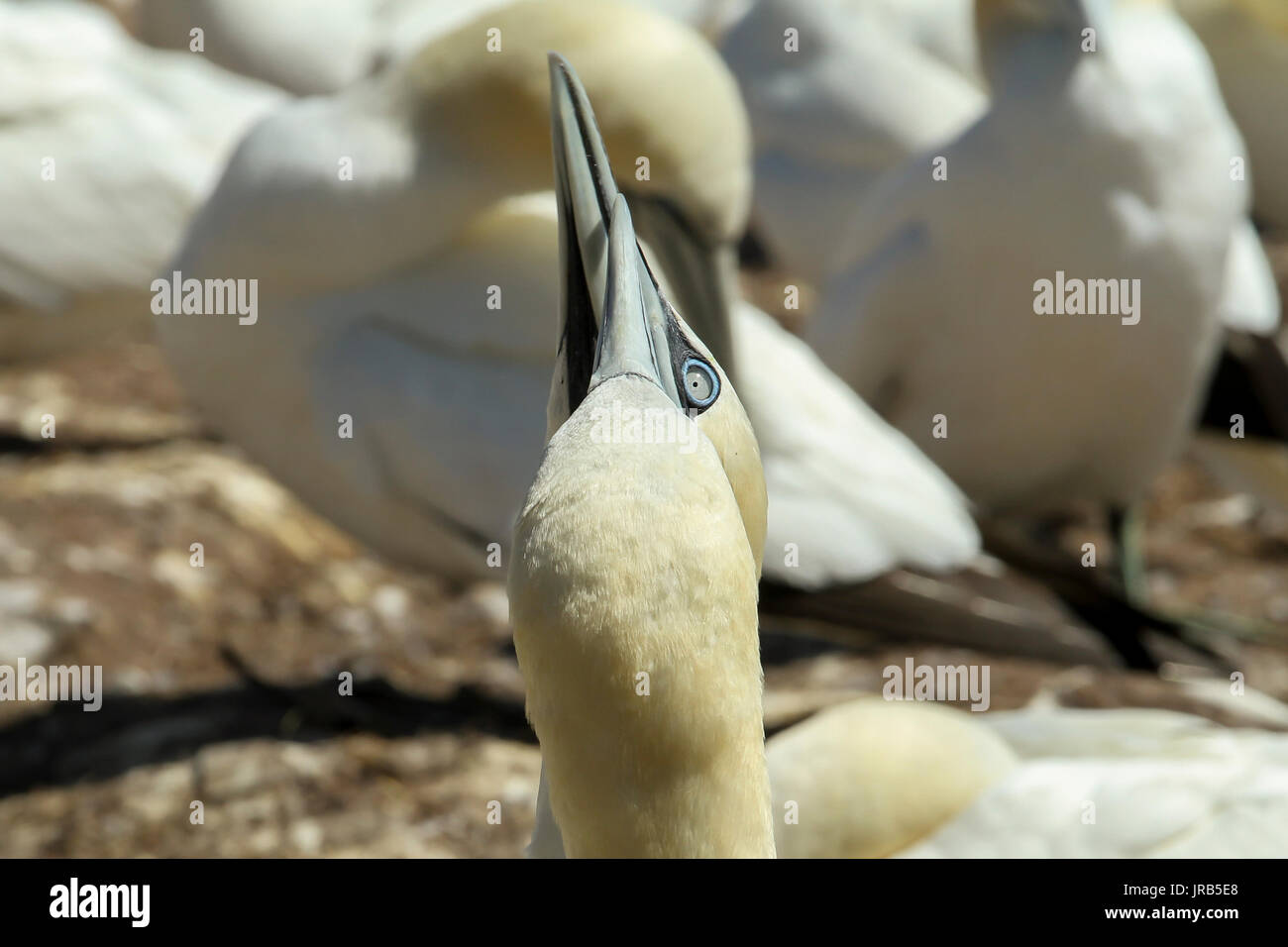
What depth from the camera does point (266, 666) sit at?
420cm

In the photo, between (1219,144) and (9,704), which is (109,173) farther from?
(1219,144)

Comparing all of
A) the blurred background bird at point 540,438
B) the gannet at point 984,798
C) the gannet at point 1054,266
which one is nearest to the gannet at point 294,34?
the blurred background bird at point 540,438

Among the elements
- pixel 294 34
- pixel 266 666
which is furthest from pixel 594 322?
pixel 294 34

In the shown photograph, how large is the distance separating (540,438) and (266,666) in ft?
3.46

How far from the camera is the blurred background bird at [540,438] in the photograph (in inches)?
138

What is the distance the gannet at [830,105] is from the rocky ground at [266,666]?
1.72 meters

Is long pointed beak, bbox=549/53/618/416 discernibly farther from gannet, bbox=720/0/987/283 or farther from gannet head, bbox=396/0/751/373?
gannet, bbox=720/0/987/283

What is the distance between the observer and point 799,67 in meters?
6.13

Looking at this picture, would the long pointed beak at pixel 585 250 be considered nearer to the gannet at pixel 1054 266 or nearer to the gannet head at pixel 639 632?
the gannet head at pixel 639 632

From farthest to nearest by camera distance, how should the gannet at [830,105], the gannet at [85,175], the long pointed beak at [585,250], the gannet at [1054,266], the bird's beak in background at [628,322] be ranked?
the gannet at [830,105] → the gannet at [85,175] → the gannet at [1054,266] → the long pointed beak at [585,250] → the bird's beak in background at [628,322]

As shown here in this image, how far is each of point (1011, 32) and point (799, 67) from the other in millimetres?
1548

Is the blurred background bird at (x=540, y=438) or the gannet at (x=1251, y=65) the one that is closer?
the blurred background bird at (x=540, y=438)
